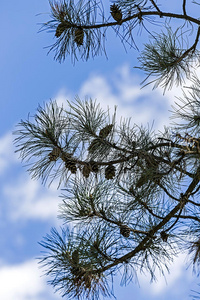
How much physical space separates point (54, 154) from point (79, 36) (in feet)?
1.70

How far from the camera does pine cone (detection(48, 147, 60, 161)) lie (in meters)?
2.04

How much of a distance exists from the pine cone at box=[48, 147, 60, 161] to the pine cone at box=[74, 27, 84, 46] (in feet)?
1.59

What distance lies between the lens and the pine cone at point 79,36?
2303 mm

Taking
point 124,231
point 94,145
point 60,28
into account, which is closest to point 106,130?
point 94,145

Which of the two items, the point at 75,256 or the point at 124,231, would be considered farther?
the point at 124,231

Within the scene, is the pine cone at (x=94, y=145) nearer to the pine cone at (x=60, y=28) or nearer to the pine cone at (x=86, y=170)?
the pine cone at (x=86, y=170)

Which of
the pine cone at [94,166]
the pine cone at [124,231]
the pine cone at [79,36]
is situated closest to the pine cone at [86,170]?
the pine cone at [94,166]

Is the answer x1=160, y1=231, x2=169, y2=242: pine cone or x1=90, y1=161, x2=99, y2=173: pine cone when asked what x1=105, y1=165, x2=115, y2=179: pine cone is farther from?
x1=160, y1=231, x2=169, y2=242: pine cone

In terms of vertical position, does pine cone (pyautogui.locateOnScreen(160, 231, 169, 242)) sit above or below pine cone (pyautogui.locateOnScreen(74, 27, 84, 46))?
below

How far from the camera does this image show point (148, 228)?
7.15 ft

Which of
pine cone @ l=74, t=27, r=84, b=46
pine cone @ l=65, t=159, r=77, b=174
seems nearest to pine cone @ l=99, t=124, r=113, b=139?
pine cone @ l=65, t=159, r=77, b=174

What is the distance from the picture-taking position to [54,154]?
204 cm

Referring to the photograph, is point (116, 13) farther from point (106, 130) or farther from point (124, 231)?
point (124, 231)

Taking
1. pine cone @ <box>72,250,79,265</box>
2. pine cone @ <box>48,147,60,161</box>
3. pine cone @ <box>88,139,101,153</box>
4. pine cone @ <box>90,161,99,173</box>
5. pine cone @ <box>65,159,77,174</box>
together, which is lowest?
pine cone @ <box>72,250,79,265</box>
